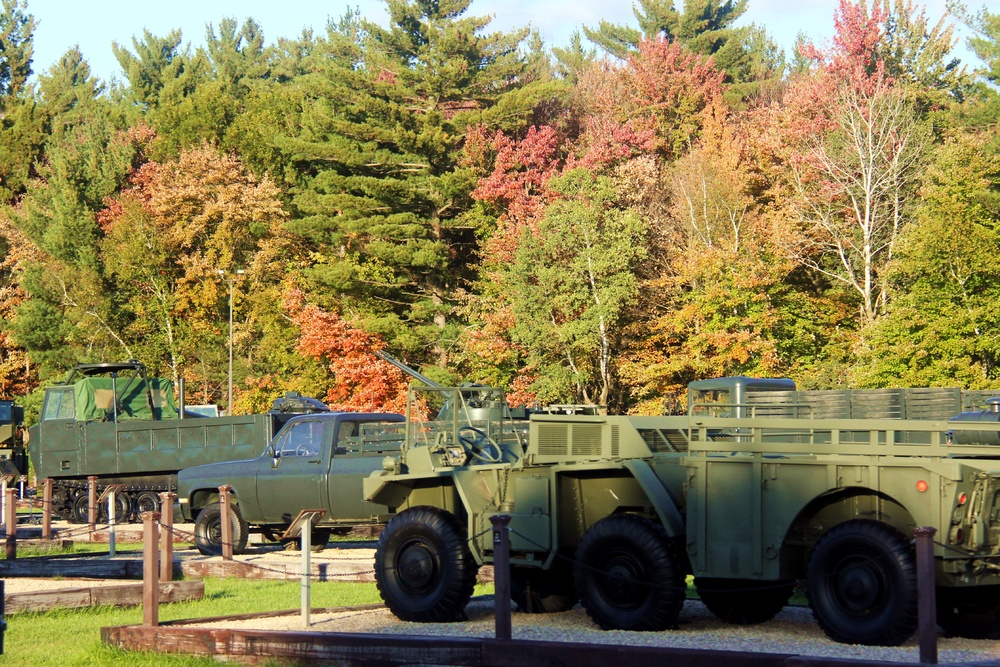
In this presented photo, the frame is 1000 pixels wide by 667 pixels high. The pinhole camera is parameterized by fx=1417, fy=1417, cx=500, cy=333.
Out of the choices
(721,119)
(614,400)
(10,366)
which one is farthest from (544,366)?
(10,366)

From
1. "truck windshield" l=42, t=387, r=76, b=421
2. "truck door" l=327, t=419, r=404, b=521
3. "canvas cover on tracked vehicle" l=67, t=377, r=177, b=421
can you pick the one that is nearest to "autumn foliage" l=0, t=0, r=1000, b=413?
"canvas cover on tracked vehicle" l=67, t=377, r=177, b=421

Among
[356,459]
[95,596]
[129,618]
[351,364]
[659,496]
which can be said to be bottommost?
[129,618]

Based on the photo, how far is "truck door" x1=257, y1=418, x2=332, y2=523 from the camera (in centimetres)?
1948

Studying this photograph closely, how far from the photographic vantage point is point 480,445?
46.3 feet

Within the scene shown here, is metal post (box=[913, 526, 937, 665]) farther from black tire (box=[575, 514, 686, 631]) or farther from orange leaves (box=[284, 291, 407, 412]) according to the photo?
orange leaves (box=[284, 291, 407, 412])

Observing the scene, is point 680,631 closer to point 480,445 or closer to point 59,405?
point 480,445

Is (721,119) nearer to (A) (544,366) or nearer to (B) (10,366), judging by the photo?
(A) (544,366)

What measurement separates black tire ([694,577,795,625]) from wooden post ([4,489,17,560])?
11.3 meters

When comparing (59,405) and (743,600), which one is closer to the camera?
(743,600)

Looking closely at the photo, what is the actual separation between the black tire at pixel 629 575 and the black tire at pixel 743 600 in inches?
23.2

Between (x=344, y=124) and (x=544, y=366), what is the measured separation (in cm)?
1294

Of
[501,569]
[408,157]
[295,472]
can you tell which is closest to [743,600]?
[501,569]

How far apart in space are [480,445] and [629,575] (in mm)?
2823

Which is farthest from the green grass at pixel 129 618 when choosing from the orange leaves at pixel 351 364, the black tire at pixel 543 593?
the orange leaves at pixel 351 364
